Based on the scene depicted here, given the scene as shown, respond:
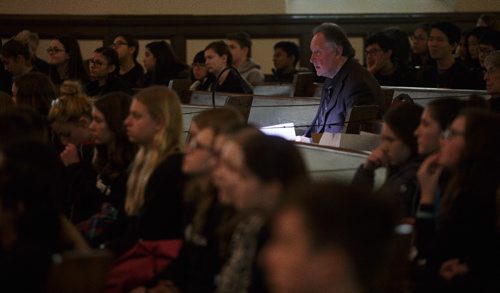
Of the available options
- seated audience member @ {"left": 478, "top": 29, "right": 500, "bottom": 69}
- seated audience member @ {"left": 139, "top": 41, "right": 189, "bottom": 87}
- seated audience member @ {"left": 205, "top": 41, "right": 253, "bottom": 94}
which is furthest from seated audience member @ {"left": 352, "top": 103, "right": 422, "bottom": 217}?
seated audience member @ {"left": 139, "top": 41, "right": 189, "bottom": 87}

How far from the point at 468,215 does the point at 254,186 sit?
0.87 m

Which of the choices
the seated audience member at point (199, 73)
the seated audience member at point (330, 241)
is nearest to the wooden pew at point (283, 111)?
the seated audience member at point (199, 73)

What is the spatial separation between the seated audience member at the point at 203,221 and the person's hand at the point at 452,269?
0.74 m

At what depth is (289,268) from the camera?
2.34m

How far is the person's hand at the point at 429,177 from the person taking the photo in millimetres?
4051

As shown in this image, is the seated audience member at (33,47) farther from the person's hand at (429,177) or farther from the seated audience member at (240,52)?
the person's hand at (429,177)

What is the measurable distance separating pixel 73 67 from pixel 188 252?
267 inches

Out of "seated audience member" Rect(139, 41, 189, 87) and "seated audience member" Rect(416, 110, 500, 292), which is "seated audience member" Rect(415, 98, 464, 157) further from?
"seated audience member" Rect(139, 41, 189, 87)

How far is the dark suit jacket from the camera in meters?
7.12

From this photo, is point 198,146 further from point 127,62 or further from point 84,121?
point 127,62

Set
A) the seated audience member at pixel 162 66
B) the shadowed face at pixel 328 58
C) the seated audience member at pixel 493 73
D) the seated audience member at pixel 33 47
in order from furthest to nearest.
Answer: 1. the seated audience member at pixel 33 47
2. the seated audience member at pixel 162 66
3. the shadowed face at pixel 328 58
4. the seated audience member at pixel 493 73

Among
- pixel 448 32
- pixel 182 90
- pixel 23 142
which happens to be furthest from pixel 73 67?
pixel 23 142

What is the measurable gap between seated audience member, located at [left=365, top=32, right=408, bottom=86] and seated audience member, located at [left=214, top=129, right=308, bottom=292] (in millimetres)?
6151

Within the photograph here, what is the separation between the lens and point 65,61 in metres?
10.4
